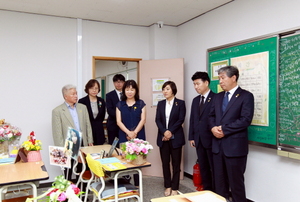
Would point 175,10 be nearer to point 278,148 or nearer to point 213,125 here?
point 213,125

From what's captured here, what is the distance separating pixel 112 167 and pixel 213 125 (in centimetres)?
142

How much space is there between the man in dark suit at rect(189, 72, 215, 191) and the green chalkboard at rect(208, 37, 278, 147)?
1.58ft

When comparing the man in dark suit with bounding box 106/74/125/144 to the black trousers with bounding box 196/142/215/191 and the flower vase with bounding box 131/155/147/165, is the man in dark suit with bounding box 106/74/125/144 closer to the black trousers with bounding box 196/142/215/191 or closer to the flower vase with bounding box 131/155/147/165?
the black trousers with bounding box 196/142/215/191

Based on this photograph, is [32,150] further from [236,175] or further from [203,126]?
[236,175]

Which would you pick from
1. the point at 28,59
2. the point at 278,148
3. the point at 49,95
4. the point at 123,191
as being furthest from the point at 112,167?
the point at 28,59

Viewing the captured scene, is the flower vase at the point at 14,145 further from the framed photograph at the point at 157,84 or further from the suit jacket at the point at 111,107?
the framed photograph at the point at 157,84

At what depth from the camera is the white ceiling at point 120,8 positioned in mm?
3741

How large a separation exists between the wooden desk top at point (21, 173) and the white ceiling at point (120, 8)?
237cm

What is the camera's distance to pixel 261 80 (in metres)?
3.17

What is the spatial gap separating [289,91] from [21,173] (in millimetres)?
2858

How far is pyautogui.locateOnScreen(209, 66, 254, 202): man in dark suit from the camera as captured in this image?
2846 mm

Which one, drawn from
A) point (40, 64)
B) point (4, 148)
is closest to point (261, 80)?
point (4, 148)

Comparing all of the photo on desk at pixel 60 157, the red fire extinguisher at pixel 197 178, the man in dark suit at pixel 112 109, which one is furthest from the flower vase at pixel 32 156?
the red fire extinguisher at pixel 197 178

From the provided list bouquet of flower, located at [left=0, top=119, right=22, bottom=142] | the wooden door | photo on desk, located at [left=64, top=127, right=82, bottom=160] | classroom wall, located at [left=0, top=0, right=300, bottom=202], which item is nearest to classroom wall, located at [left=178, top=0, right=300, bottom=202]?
classroom wall, located at [left=0, top=0, right=300, bottom=202]
